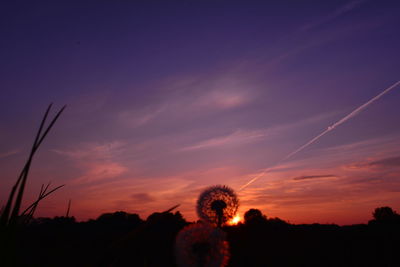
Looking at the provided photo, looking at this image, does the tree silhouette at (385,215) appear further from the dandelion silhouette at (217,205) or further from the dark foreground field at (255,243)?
the dandelion silhouette at (217,205)

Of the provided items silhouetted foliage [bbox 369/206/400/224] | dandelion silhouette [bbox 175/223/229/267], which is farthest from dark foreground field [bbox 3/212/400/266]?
dandelion silhouette [bbox 175/223/229/267]

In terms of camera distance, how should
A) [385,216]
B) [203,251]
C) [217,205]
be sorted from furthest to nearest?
[385,216], [217,205], [203,251]

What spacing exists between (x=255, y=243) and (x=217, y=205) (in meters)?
2.40

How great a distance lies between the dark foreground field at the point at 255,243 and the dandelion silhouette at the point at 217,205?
116 cm

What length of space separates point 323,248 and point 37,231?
10.8 meters

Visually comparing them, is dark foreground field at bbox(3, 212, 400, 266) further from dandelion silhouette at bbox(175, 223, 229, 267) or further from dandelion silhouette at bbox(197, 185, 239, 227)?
dandelion silhouette at bbox(175, 223, 229, 267)

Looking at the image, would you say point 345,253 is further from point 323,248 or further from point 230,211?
point 230,211

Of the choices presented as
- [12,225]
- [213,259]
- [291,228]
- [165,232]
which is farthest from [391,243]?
[12,225]

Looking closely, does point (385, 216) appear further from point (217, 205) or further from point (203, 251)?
point (203, 251)

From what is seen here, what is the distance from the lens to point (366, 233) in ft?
41.2

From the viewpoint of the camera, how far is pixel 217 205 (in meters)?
11.0

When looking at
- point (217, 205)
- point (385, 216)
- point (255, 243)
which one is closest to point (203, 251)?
point (217, 205)

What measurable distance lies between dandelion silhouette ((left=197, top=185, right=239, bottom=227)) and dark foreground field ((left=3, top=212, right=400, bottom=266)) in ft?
3.80

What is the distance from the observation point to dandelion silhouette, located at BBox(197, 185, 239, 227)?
1102 cm
